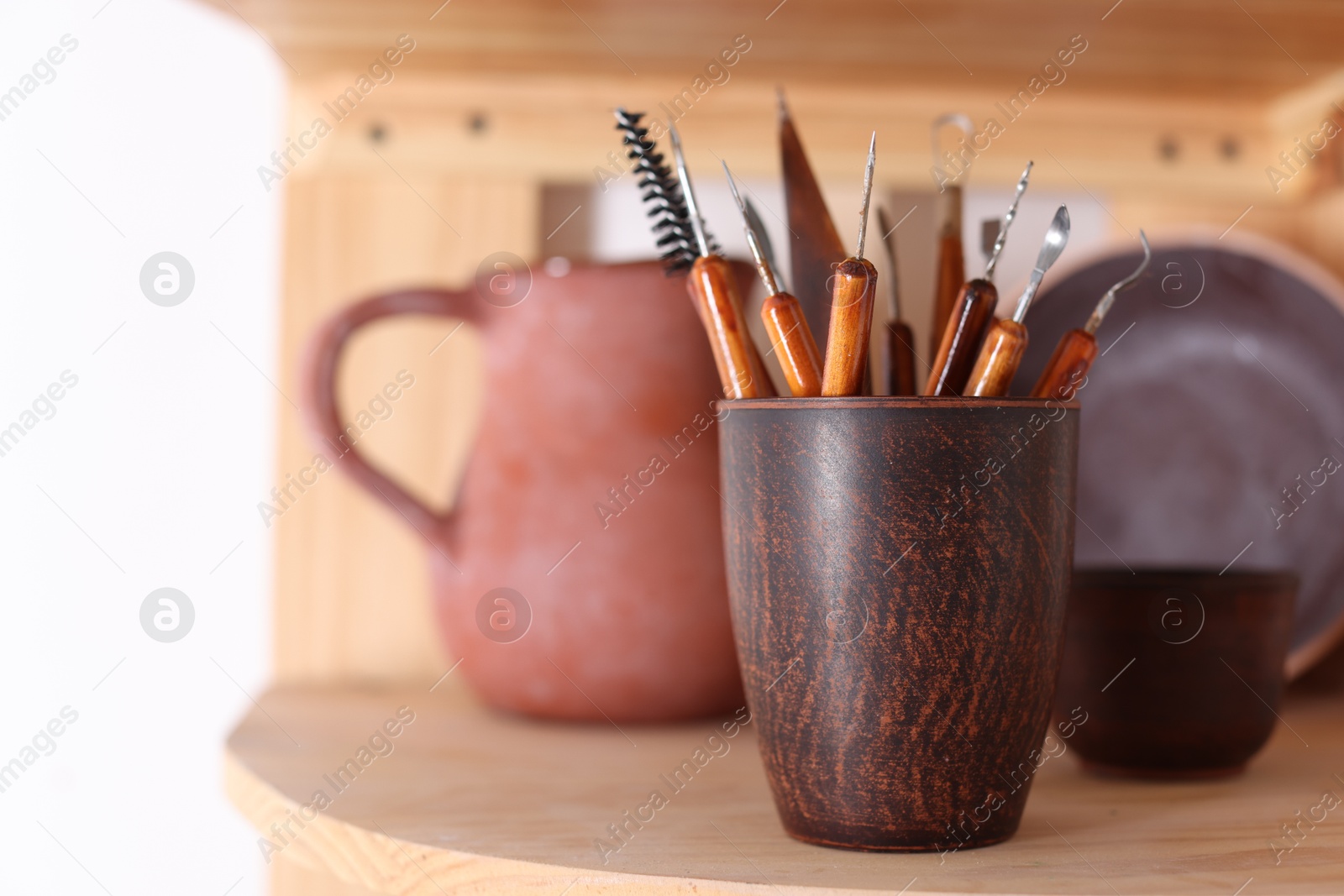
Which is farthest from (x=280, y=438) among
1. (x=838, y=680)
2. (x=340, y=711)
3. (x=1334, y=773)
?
(x=1334, y=773)

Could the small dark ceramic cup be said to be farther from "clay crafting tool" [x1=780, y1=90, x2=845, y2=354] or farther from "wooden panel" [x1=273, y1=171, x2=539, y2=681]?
"wooden panel" [x1=273, y1=171, x2=539, y2=681]

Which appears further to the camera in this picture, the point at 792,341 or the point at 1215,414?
the point at 1215,414

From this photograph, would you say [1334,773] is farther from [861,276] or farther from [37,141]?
[37,141]

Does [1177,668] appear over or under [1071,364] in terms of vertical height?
under

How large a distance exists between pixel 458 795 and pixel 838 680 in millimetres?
164

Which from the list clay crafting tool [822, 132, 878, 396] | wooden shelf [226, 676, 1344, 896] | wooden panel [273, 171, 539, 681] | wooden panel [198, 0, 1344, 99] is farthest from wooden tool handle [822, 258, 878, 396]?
wooden panel [273, 171, 539, 681]

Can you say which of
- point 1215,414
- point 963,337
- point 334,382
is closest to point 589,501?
point 334,382

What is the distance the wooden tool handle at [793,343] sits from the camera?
1.18 ft

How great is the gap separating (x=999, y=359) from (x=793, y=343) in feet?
0.20

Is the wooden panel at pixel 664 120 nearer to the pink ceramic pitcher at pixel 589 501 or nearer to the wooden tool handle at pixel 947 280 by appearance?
the pink ceramic pitcher at pixel 589 501

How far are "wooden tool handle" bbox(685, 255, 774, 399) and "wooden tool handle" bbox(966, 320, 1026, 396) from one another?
0.23 feet

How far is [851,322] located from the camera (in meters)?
0.35

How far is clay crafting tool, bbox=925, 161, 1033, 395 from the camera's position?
0.37m

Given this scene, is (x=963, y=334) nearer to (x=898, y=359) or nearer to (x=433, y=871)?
(x=898, y=359)
